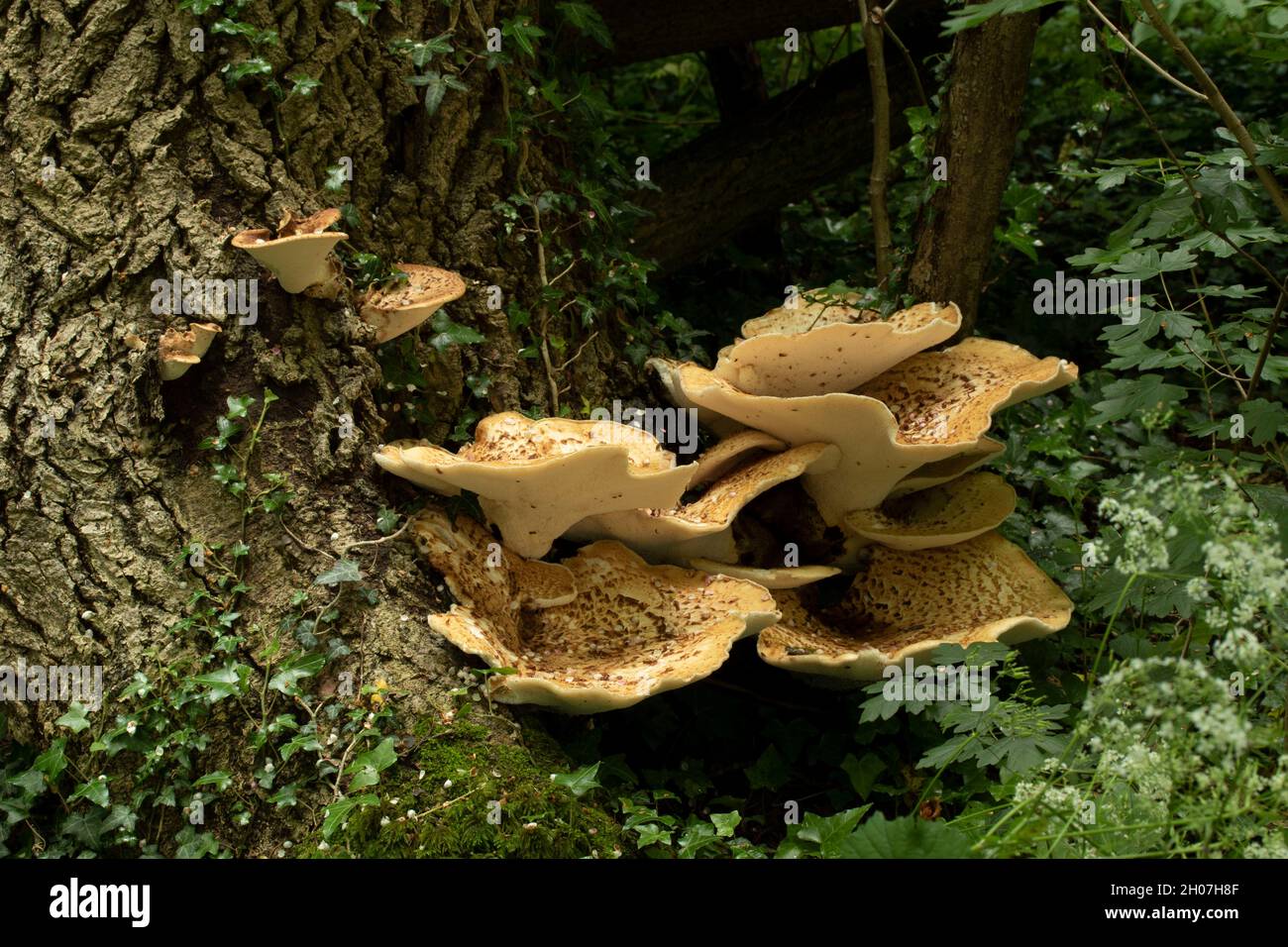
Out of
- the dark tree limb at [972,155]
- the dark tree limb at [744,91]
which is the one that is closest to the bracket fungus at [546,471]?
the dark tree limb at [972,155]

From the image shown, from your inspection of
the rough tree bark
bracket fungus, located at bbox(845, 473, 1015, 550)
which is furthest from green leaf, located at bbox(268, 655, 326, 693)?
bracket fungus, located at bbox(845, 473, 1015, 550)

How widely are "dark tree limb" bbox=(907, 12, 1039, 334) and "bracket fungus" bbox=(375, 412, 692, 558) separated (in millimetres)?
2042

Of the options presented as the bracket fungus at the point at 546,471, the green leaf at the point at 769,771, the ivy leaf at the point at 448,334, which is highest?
the ivy leaf at the point at 448,334

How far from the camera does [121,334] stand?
3.47 meters

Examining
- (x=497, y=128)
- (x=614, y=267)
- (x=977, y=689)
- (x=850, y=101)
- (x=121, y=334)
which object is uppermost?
(x=850, y=101)

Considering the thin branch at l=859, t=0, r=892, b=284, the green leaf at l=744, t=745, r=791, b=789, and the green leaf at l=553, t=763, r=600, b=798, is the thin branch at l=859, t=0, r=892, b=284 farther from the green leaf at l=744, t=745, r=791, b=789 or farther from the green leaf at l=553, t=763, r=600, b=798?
the green leaf at l=553, t=763, r=600, b=798

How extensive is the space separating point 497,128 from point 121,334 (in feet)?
5.31

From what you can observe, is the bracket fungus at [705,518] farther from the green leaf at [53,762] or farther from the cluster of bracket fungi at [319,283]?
the green leaf at [53,762]

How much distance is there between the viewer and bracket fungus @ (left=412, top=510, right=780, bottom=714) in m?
3.37

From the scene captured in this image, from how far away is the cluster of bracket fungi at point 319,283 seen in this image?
333cm

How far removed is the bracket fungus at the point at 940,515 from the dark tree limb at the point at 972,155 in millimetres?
901
